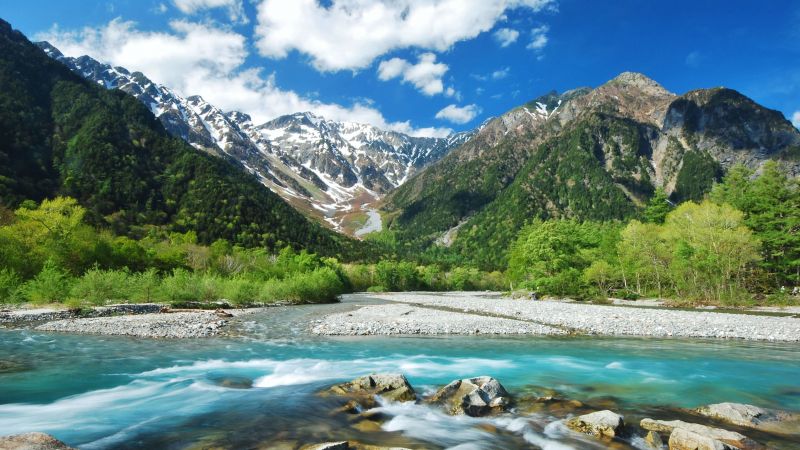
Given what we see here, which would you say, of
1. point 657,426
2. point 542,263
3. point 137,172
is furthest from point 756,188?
point 137,172

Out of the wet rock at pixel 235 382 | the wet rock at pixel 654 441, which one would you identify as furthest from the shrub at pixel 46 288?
the wet rock at pixel 654 441

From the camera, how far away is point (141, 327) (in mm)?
30344

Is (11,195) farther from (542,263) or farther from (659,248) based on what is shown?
(659,248)

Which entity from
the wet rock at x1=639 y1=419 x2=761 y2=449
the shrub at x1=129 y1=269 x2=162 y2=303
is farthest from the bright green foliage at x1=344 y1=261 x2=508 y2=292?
the wet rock at x1=639 y1=419 x2=761 y2=449

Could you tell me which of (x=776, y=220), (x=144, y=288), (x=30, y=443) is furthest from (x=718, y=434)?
(x=776, y=220)

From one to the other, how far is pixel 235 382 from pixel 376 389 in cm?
594

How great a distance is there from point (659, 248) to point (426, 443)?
2654 inches

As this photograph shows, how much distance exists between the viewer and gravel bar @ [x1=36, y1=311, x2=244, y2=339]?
28625mm

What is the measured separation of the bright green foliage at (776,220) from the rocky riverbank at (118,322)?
6657cm

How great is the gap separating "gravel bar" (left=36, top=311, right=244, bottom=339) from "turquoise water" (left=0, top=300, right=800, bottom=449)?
2199 mm

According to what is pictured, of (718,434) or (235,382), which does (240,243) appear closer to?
(235,382)

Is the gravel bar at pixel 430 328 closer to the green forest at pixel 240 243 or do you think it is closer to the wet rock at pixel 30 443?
the wet rock at pixel 30 443

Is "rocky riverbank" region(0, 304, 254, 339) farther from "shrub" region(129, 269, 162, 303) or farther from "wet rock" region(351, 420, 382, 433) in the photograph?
"wet rock" region(351, 420, 382, 433)

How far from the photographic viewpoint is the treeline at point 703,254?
54219 mm
